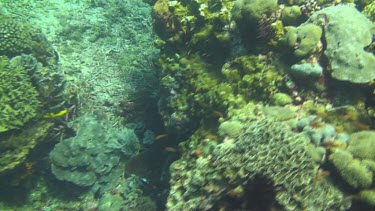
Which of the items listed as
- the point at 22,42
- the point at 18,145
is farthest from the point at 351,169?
the point at 22,42

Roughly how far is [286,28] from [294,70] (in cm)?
81

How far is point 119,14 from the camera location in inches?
419

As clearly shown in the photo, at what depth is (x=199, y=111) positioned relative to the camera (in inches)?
222

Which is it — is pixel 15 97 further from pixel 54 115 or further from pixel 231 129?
pixel 231 129

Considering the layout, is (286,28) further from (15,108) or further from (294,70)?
(15,108)

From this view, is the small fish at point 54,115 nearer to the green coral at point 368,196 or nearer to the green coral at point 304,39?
the green coral at point 304,39

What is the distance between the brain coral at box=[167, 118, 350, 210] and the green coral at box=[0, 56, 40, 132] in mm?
4233

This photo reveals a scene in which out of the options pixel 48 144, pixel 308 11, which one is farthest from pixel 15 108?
pixel 308 11

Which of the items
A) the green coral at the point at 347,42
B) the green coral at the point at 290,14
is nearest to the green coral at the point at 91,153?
the green coral at the point at 290,14

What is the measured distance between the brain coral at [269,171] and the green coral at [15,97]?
13.9 feet

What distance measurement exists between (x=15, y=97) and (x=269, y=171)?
18.3 ft

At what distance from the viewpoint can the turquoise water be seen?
3.95 m

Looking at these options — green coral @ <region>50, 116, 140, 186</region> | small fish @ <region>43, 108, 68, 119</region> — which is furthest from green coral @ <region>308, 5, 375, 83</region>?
small fish @ <region>43, 108, 68, 119</region>

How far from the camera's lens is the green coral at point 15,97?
6.51m
